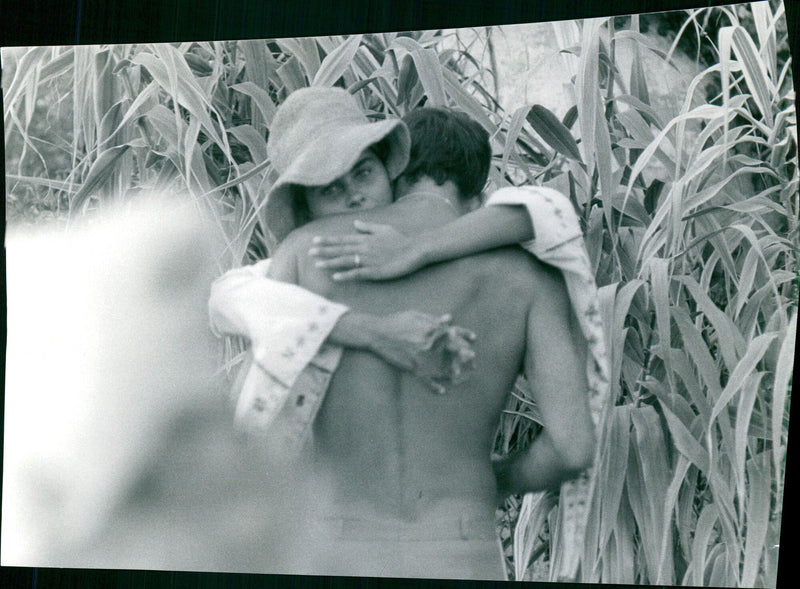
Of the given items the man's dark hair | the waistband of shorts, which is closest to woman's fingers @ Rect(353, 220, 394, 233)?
the man's dark hair

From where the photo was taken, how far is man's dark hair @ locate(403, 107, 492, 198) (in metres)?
2.10

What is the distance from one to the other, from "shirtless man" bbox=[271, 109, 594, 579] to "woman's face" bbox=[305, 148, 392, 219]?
0.05m

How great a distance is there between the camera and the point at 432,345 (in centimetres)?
208

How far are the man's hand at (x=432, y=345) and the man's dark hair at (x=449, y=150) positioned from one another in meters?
0.25

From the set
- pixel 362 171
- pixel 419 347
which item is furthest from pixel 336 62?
pixel 419 347

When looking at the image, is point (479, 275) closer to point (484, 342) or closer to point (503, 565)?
point (484, 342)

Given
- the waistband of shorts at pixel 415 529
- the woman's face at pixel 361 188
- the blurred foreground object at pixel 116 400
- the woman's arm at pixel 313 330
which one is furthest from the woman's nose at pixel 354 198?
the waistband of shorts at pixel 415 529

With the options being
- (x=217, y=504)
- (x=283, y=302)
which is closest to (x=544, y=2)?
(x=283, y=302)

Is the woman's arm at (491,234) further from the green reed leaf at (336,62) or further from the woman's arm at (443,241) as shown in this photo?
the green reed leaf at (336,62)

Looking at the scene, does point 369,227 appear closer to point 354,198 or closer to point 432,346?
point 354,198

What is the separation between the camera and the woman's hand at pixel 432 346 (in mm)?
2080

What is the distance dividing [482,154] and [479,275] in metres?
0.23

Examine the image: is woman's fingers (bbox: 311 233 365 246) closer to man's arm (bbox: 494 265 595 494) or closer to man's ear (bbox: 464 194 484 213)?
man's ear (bbox: 464 194 484 213)

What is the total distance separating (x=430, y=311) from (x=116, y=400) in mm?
649
